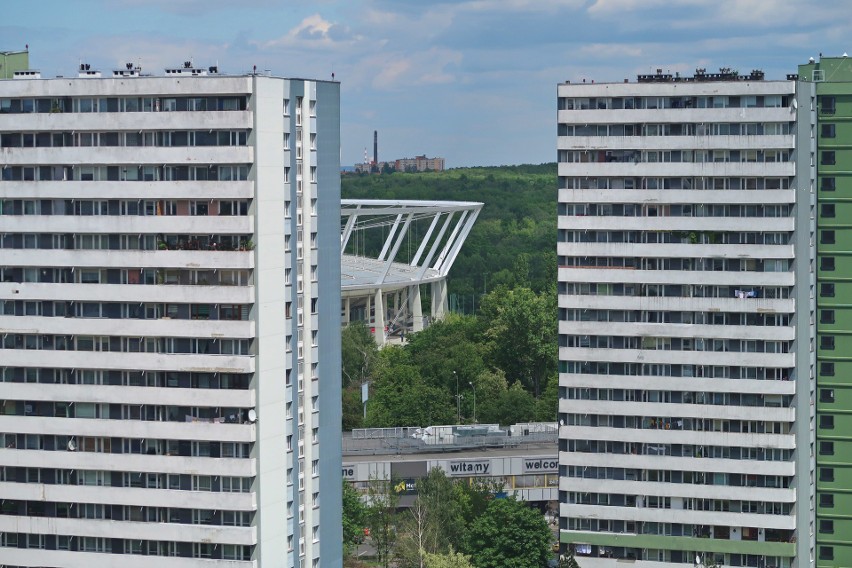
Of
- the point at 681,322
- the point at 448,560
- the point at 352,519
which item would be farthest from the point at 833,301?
the point at 352,519

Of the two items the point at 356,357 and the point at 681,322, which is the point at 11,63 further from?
the point at 356,357

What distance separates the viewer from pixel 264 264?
81.9 meters

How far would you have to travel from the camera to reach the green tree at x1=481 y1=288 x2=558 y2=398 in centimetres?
17025

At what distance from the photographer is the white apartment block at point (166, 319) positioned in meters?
81.8

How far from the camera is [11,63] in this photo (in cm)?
8881

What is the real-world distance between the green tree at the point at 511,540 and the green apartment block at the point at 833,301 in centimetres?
1706

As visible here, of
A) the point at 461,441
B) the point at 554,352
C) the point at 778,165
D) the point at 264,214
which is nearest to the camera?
the point at 264,214

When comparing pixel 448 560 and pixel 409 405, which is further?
pixel 409 405

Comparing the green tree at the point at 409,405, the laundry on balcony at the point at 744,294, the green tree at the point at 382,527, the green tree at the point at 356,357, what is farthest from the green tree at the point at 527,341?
the laundry on balcony at the point at 744,294

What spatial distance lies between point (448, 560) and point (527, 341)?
2945 inches

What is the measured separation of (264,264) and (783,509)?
3582cm

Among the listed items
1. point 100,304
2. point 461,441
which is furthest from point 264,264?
point 461,441

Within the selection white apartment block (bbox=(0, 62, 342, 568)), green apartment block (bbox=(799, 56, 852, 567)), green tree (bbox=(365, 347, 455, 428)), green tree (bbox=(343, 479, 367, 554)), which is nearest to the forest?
green tree (bbox=(365, 347, 455, 428))

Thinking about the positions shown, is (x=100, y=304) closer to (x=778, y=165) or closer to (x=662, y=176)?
(x=662, y=176)
